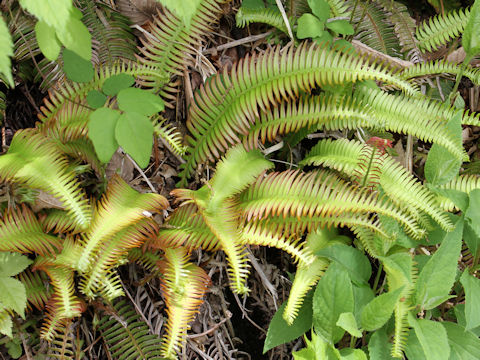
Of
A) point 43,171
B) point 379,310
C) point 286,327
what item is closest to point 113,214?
point 43,171

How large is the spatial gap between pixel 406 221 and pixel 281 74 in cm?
94

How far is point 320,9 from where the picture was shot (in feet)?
8.73

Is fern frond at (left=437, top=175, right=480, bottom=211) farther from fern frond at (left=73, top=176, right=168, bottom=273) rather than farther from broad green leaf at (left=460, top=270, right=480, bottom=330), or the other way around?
fern frond at (left=73, top=176, right=168, bottom=273)

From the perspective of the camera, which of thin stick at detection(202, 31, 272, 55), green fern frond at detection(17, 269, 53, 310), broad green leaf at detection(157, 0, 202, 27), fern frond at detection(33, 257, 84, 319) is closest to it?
broad green leaf at detection(157, 0, 202, 27)

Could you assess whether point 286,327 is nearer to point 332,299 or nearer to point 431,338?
point 332,299

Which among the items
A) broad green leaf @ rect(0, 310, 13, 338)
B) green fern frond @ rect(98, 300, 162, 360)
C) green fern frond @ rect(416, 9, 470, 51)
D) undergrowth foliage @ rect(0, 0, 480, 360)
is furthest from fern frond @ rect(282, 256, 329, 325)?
green fern frond @ rect(416, 9, 470, 51)

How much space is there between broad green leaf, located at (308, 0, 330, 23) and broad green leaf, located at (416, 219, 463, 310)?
138cm

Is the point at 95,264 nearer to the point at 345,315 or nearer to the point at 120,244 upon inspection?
the point at 120,244

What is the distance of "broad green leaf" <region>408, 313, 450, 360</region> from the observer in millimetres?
2143

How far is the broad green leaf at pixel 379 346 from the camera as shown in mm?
2316

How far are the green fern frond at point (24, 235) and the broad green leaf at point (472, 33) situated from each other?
2.27 m

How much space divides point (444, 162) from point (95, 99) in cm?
179

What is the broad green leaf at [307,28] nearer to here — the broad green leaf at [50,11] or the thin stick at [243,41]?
the thin stick at [243,41]

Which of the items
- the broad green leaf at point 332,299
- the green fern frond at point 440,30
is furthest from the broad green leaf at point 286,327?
the green fern frond at point 440,30
